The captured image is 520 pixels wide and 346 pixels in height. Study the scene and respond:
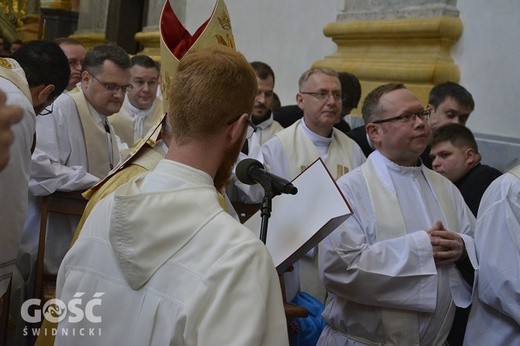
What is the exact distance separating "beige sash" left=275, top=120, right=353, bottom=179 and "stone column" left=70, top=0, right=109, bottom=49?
890 cm

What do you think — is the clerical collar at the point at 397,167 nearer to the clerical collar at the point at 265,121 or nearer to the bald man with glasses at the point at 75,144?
the bald man with glasses at the point at 75,144

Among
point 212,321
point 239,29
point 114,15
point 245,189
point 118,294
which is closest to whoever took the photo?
point 212,321

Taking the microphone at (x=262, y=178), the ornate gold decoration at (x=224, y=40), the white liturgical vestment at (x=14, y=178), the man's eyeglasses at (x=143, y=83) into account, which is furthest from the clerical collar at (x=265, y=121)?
the microphone at (x=262, y=178)

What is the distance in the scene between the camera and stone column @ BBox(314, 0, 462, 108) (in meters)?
6.80

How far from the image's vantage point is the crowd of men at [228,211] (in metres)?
2.20

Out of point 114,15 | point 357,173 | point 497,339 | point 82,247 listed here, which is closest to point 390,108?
point 357,173

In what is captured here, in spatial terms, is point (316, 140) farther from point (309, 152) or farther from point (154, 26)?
point (154, 26)

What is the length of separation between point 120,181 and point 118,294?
47.4 inches

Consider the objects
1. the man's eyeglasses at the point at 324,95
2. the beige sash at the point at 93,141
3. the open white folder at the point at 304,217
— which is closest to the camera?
the open white folder at the point at 304,217

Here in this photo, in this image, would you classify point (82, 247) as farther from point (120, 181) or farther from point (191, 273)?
point (120, 181)

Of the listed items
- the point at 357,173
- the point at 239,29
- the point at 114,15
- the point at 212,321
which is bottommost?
the point at 114,15

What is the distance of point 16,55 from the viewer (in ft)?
13.6

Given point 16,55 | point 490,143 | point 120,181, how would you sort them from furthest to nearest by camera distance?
point 490,143 → point 16,55 → point 120,181

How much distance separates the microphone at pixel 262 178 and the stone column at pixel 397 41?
4.01 meters
